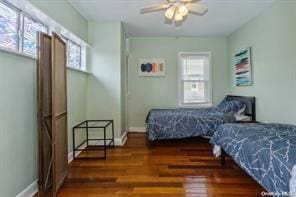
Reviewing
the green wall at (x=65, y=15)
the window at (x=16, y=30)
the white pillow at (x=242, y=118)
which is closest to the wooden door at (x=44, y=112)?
the window at (x=16, y=30)

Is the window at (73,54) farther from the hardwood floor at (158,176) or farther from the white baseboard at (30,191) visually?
the white baseboard at (30,191)

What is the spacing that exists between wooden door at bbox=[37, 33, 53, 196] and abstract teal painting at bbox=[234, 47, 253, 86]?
3.88m

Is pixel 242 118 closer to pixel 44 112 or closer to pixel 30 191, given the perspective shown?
pixel 44 112

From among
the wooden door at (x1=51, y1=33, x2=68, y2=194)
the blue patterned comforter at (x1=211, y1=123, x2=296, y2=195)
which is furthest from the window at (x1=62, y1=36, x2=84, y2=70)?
the blue patterned comforter at (x1=211, y1=123, x2=296, y2=195)

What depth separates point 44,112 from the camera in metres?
2.40

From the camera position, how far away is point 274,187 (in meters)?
1.78

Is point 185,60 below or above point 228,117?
above

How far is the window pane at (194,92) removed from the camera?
6172 millimetres

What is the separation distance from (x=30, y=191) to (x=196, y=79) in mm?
4757

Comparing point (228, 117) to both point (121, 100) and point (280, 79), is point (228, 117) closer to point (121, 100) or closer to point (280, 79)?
point (280, 79)

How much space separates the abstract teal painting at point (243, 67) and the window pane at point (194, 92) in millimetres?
980

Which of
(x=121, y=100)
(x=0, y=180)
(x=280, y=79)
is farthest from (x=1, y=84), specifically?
(x=280, y=79)

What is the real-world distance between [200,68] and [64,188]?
15.2 ft

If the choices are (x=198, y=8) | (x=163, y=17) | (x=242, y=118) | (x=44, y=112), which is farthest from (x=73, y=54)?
(x=242, y=118)
